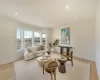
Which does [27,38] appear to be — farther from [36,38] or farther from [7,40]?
[7,40]

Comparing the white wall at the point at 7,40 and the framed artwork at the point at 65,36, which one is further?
the framed artwork at the point at 65,36

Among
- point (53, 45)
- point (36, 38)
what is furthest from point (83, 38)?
point (36, 38)

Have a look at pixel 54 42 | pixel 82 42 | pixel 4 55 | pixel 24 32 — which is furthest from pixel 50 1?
pixel 54 42

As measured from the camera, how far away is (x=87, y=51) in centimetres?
538

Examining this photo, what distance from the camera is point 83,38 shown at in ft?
18.5

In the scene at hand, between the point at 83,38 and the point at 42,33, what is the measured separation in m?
4.31

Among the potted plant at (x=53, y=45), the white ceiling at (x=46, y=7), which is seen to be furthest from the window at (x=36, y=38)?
the white ceiling at (x=46, y=7)

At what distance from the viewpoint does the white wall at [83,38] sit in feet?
16.9

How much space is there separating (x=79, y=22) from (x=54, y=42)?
3.30 meters

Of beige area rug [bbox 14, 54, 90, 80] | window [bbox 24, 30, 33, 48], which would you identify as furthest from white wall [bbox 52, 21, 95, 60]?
window [bbox 24, 30, 33, 48]

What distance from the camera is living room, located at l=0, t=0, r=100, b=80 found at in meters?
3.04

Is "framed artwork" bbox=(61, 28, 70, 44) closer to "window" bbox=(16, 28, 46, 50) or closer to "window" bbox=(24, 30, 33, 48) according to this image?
"window" bbox=(16, 28, 46, 50)

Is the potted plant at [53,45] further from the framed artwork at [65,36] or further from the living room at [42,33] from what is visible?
the framed artwork at [65,36]

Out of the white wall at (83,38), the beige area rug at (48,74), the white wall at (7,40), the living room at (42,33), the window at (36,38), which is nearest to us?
the beige area rug at (48,74)
